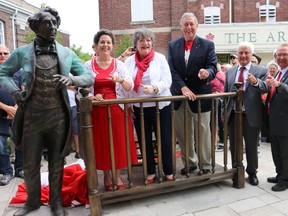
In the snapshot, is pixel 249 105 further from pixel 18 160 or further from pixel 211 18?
pixel 211 18

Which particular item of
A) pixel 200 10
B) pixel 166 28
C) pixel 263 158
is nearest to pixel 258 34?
pixel 200 10

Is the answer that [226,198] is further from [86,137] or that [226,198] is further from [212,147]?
[86,137]

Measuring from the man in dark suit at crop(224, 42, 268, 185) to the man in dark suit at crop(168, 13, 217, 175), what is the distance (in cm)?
35

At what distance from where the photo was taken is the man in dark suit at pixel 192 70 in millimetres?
3195

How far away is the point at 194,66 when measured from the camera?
126 inches

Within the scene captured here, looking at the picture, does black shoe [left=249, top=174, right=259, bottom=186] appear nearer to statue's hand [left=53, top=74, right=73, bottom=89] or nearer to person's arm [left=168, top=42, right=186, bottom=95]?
person's arm [left=168, top=42, right=186, bottom=95]

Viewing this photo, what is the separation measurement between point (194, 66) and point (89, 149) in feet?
4.99

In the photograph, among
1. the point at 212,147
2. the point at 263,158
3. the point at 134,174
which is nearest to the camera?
the point at 212,147

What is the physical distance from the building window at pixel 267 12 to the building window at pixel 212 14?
2433 mm

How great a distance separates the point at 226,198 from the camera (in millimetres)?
3070

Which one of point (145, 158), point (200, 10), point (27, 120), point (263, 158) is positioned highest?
point (200, 10)

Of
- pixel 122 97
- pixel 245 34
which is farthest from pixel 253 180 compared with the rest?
pixel 245 34

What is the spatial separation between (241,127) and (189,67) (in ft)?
3.10

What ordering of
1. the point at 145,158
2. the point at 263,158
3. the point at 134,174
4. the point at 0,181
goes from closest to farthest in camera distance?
1. the point at 145,158
2. the point at 134,174
3. the point at 0,181
4. the point at 263,158
